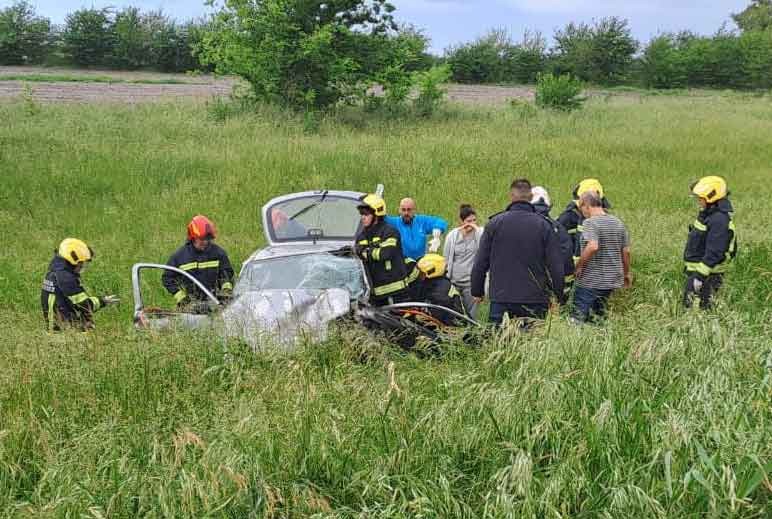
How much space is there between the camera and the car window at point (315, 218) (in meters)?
7.90

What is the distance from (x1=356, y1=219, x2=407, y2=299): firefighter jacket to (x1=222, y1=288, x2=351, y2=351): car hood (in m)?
1.11

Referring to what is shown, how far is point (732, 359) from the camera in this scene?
414cm

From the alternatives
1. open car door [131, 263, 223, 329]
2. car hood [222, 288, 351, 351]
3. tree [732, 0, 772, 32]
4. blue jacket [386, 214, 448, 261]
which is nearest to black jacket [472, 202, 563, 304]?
car hood [222, 288, 351, 351]

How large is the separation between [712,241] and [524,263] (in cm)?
216

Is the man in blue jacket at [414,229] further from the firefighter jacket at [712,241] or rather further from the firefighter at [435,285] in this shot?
the firefighter jacket at [712,241]

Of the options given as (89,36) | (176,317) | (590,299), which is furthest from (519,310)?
(89,36)

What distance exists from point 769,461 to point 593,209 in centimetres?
401

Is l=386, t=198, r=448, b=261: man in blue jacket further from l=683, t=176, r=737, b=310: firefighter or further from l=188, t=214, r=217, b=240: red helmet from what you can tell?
l=683, t=176, r=737, b=310: firefighter

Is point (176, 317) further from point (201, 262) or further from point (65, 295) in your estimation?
point (201, 262)

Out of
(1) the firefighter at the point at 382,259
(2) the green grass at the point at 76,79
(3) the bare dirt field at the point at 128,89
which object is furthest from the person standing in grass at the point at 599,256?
(2) the green grass at the point at 76,79

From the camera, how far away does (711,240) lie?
271 inches

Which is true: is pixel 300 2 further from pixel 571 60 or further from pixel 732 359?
pixel 571 60

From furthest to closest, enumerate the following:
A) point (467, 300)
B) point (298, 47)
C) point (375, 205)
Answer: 1. point (298, 47)
2. point (467, 300)
3. point (375, 205)

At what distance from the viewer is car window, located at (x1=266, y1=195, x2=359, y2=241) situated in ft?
25.9
